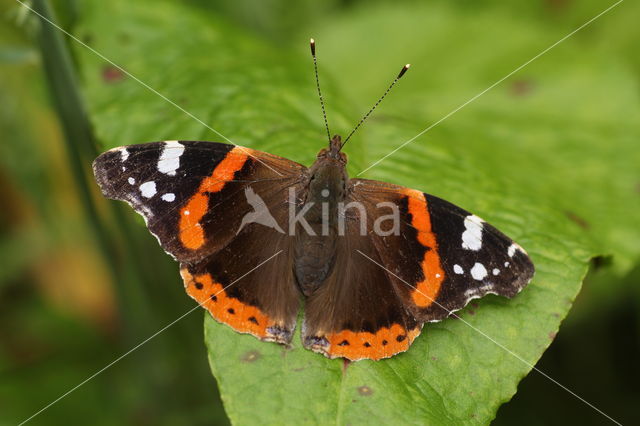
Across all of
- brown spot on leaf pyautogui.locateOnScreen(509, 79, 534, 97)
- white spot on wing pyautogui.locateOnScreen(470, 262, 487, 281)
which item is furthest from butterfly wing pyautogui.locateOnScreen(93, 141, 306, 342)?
brown spot on leaf pyautogui.locateOnScreen(509, 79, 534, 97)

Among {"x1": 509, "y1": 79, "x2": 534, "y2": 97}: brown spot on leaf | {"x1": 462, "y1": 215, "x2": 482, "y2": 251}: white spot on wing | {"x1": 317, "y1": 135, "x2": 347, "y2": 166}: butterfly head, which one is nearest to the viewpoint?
{"x1": 462, "y1": 215, "x2": 482, "y2": 251}: white spot on wing

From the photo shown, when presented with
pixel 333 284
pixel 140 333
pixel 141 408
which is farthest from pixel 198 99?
pixel 141 408

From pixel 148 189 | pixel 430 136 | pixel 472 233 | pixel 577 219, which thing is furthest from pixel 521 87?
pixel 148 189

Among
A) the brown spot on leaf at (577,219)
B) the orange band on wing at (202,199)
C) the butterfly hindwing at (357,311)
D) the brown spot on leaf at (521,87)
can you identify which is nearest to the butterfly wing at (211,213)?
the orange band on wing at (202,199)

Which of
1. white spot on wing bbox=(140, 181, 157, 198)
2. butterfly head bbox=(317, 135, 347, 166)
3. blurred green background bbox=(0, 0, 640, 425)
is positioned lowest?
blurred green background bbox=(0, 0, 640, 425)

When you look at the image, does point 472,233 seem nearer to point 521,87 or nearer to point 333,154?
point 333,154

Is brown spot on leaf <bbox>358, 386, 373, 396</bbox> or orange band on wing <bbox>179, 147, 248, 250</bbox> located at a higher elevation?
orange band on wing <bbox>179, 147, 248, 250</bbox>

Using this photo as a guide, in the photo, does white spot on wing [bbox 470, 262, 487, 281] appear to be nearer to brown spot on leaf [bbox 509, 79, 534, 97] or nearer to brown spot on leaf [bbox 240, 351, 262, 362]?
brown spot on leaf [bbox 240, 351, 262, 362]

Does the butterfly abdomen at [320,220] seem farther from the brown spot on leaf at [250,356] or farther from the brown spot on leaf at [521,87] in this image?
the brown spot on leaf at [521,87]
